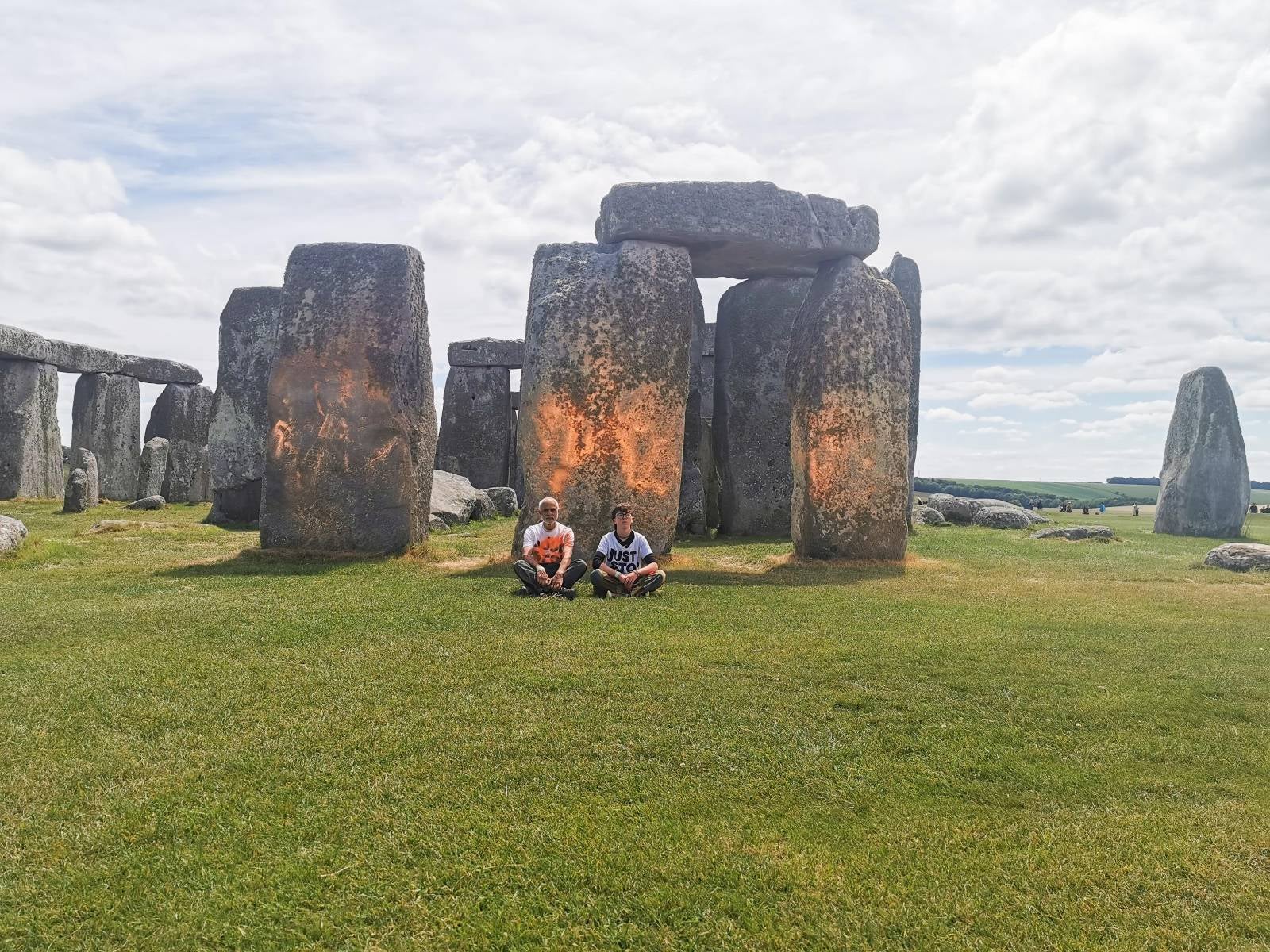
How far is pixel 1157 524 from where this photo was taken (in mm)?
16781

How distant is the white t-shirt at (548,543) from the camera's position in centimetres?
730

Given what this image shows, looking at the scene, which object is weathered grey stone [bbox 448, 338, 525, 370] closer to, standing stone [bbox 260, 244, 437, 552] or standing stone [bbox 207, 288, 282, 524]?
standing stone [bbox 207, 288, 282, 524]

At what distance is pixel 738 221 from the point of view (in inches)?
390

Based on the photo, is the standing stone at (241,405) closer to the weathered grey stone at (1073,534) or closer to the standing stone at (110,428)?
the standing stone at (110,428)

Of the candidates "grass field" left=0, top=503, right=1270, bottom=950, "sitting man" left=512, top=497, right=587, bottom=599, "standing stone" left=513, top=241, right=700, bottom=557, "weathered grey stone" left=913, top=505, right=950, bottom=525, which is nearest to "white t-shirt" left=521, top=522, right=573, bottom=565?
"sitting man" left=512, top=497, right=587, bottom=599

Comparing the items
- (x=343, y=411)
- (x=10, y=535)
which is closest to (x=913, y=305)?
(x=343, y=411)

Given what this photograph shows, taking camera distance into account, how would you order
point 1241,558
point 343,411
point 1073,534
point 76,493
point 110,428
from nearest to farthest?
point 343,411, point 1241,558, point 1073,534, point 76,493, point 110,428

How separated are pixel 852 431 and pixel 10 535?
812 cm

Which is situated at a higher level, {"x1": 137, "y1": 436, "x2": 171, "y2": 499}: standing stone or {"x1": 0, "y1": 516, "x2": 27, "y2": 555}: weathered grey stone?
{"x1": 137, "y1": 436, "x2": 171, "y2": 499}: standing stone

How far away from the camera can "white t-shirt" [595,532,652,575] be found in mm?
7301

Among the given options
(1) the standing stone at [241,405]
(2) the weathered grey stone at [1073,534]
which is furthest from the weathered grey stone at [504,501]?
(2) the weathered grey stone at [1073,534]

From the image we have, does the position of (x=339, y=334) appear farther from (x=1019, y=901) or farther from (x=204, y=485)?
(x=204, y=485)

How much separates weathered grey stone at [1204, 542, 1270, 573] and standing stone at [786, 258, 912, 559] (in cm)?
336

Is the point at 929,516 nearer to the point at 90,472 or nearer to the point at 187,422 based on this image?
the point at 90,472
